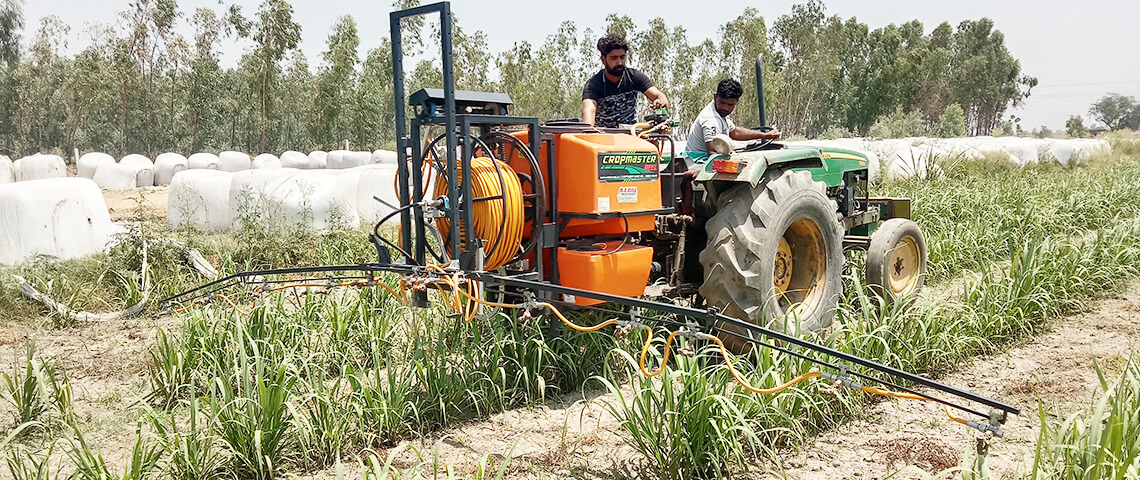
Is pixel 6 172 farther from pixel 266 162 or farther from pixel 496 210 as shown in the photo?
pixel 496 210

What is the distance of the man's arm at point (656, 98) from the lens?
Result: 15.1 ft

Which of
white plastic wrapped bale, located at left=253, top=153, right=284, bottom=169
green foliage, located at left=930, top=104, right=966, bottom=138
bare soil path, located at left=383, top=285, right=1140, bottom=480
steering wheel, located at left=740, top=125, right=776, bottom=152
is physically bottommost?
bare soil path, located at left=383, top=285, right=1140, bottom=480

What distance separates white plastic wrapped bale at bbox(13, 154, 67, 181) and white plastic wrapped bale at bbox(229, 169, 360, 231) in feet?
39.7

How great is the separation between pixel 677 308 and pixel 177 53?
29997 millimetres

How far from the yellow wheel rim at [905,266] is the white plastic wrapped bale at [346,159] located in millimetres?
17226

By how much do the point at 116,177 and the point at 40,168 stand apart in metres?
1.53

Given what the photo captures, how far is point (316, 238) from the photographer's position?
7531 mm

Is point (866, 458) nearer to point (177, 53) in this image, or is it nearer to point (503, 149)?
point (503, 149)

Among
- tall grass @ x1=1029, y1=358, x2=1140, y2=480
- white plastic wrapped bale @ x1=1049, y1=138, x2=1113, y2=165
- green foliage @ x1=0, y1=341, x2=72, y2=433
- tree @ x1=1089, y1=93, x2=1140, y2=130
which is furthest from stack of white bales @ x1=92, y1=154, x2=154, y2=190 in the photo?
tree @ x1=1089, y1=93, x2=1140, y2=130

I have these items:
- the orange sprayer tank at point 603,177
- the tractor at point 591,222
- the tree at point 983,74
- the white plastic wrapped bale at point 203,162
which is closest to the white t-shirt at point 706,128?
the tractor at point 591,222

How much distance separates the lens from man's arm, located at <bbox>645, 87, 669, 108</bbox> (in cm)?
459

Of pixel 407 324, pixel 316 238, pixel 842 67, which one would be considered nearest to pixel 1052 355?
pixel 407 324

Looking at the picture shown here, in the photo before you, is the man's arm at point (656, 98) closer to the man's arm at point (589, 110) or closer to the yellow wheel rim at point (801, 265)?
the man's arm at point (589, 110)

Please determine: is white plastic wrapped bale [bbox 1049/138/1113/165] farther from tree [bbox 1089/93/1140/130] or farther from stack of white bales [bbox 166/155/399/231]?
tree [bbox 1089/93/1140/130]
